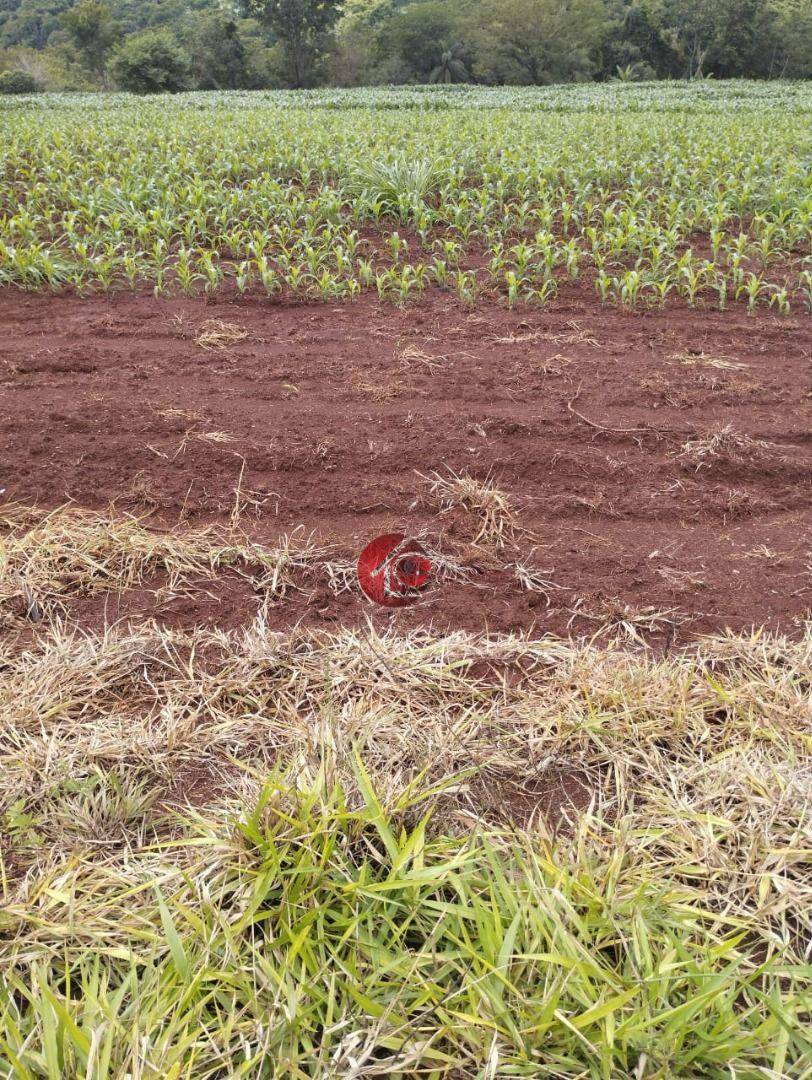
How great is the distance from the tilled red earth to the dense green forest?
129 feet

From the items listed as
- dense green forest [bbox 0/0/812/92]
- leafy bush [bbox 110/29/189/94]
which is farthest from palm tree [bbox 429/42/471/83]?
leafy bush [bbox 110/29/189/94]

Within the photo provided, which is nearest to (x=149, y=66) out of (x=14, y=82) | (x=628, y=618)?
(x=14, y=82)

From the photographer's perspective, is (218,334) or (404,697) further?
(218,334)

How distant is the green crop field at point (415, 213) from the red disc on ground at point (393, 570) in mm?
2996

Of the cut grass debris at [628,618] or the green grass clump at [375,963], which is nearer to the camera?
the green grass clump at [375,963]

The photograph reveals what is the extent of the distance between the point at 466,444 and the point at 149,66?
4111 centimetres

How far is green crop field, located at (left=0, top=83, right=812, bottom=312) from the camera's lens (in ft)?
17.6

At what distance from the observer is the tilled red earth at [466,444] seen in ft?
8.11

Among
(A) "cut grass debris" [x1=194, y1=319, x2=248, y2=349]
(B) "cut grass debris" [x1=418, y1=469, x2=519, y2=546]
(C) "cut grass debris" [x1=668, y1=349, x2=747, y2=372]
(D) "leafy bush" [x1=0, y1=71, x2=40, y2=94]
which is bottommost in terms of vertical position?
(B) "cut grass debris" [x1=418, y1=469, x2=519, y2=546]

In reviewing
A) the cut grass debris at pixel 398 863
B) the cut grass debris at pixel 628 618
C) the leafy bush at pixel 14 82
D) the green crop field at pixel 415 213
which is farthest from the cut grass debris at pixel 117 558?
the leafy bush at pixel 14 82

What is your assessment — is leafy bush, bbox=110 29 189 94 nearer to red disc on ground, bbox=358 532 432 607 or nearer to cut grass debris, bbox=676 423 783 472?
cut grass debris, bbox=676 423 783 472

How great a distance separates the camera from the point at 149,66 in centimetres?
3419

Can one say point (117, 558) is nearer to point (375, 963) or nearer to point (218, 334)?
point (375, 963)

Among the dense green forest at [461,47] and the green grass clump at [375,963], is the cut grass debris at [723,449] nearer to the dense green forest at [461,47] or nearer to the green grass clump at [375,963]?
the green grass clump at [375,963]
